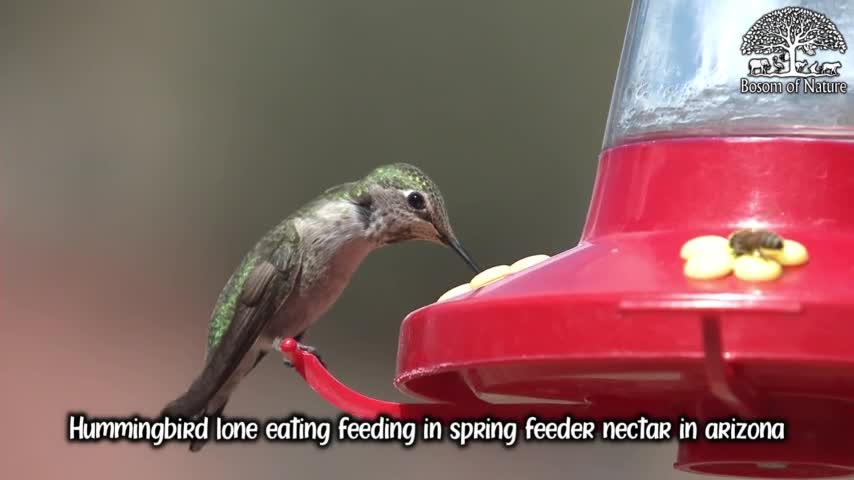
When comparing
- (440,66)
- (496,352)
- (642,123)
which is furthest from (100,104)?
(496,352)

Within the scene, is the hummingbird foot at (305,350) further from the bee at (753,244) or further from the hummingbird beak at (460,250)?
the bee at (753,244)

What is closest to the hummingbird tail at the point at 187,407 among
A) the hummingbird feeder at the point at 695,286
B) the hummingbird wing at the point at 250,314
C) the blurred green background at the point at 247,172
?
the hummingbird wing at the point at 250,314

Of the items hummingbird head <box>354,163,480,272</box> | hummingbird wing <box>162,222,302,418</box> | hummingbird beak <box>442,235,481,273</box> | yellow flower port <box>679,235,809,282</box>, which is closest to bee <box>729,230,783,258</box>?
yellow flower port <box>679,235,809,282</box>

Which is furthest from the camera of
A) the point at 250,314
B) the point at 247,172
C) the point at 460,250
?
the point at 247,172

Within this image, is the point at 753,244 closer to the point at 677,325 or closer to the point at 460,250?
the point at 677,325

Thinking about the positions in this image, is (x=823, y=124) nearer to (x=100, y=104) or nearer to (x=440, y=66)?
(x=440, y=66)

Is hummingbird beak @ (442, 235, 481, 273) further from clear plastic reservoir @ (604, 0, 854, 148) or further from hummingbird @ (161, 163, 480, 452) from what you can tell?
clear plastic reservoir @ (604, 0, 854, 148)

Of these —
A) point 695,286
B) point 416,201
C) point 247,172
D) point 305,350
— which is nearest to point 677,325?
point 695,286
